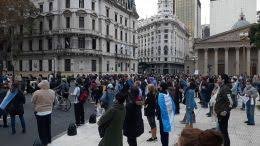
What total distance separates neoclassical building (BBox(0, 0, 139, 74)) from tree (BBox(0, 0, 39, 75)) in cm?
126

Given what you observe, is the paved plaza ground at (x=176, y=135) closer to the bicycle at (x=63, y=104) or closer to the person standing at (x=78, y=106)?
the person standing at (x=78, y=106)

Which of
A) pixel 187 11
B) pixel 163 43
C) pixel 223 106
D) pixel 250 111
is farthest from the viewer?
pixel 187 11

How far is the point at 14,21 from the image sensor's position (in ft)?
168

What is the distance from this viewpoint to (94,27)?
58.8 metres

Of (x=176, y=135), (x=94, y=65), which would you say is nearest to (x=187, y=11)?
(x=94, y=65)

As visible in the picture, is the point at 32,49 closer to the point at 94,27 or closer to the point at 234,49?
the point at 94,27

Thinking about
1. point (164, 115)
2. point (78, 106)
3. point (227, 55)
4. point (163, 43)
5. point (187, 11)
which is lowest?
point (78, 106)

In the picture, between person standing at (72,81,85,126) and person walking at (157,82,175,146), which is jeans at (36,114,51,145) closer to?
person walking at (157,82,175,146)

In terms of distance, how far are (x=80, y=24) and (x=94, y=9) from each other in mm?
3880

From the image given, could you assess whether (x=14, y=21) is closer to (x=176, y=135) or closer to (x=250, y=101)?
(x=250, y=101)

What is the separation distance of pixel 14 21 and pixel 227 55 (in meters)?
41.9

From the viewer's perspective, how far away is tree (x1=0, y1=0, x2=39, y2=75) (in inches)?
1925

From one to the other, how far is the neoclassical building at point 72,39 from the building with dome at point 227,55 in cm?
1965

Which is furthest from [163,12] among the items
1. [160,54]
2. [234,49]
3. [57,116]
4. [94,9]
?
[57,116]
